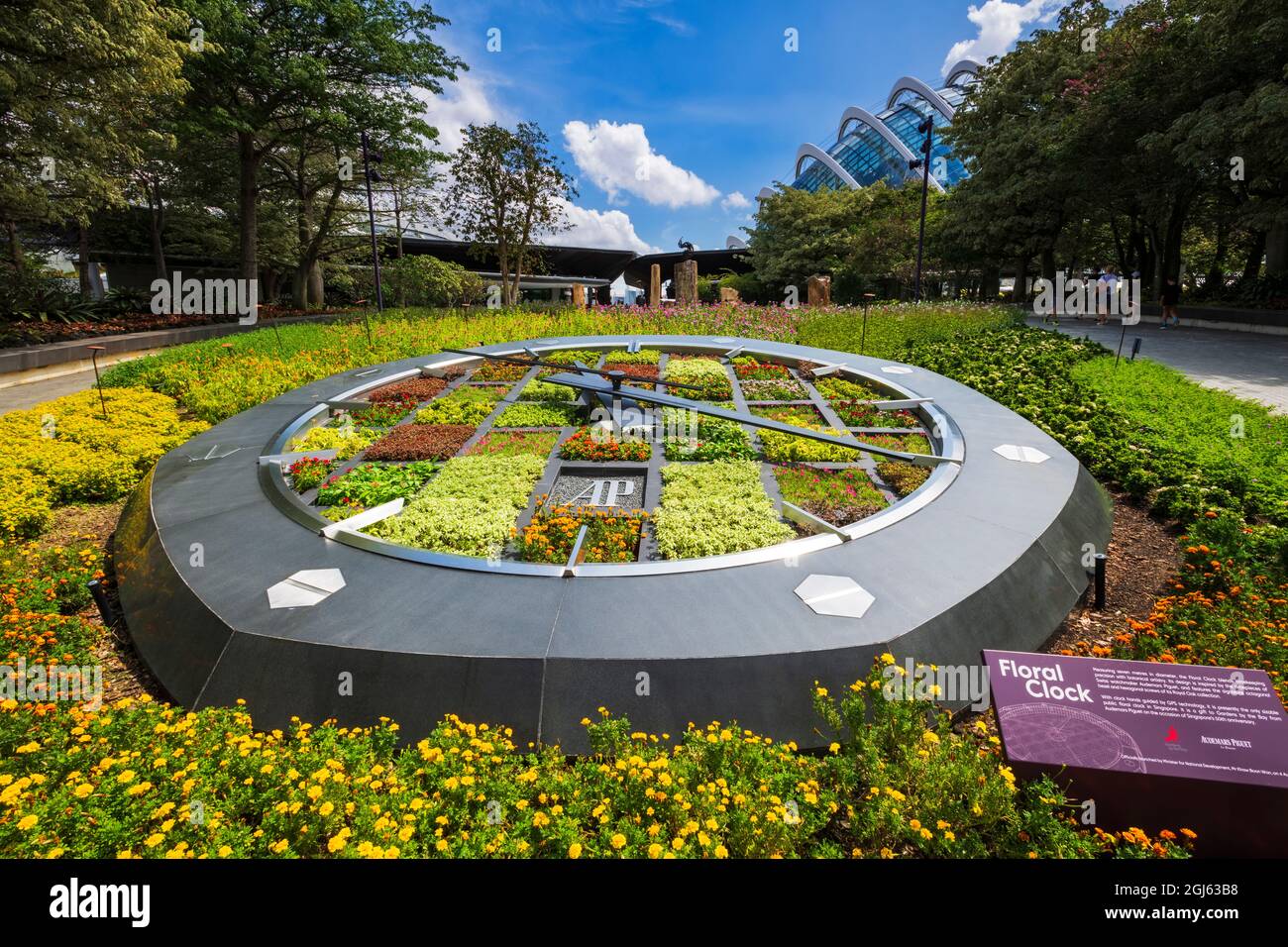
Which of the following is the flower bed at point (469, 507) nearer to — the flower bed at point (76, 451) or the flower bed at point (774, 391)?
the flower bed at point (774, 391)

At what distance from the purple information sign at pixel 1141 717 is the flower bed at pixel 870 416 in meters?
4.64

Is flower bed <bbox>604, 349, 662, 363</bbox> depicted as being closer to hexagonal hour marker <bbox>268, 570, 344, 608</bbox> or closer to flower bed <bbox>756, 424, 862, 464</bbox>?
flower bed <bbox>756, 424, 862, 464</bbox>

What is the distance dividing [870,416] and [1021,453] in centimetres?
185

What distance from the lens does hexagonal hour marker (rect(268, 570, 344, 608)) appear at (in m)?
3.49

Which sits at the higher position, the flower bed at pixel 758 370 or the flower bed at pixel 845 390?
the flower bed at pixel 758 370

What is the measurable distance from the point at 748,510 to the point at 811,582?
1.20 m

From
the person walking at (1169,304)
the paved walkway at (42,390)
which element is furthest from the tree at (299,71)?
the person walking at (1169,304)

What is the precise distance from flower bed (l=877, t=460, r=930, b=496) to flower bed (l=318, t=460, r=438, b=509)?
432cm

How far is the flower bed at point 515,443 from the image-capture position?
625 cm

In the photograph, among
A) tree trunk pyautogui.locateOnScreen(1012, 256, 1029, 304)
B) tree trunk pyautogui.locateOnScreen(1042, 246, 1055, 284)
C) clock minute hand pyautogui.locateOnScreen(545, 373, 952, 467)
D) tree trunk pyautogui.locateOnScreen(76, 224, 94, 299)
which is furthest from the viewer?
tree trunk pyautogui.locateOnScreen(1012, 256, 1029, 304)

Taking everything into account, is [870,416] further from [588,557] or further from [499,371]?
[499,371]

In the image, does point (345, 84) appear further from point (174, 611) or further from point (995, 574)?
point (995, 574)

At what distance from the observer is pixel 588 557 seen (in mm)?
4074

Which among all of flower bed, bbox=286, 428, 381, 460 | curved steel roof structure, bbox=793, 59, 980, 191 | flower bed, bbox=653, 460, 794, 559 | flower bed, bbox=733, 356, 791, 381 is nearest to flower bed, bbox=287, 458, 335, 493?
flower bed, bbox=286, 428, 381, 460
